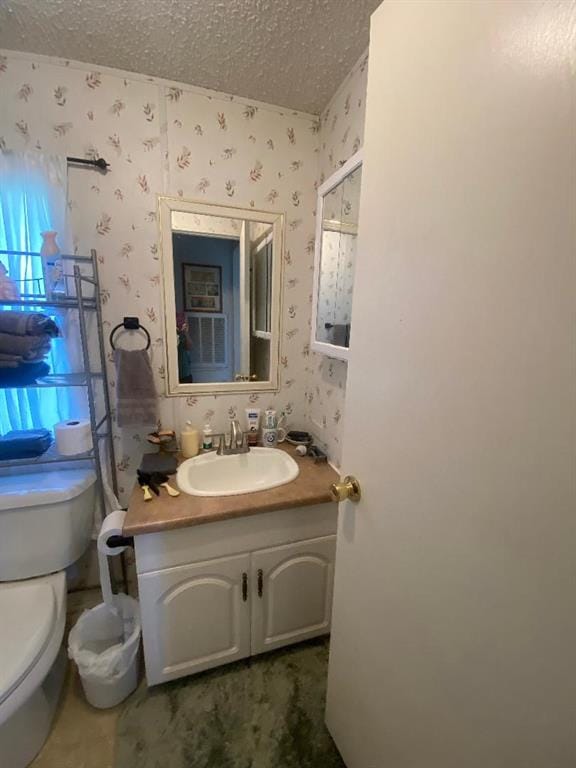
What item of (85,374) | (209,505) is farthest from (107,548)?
(85,374)

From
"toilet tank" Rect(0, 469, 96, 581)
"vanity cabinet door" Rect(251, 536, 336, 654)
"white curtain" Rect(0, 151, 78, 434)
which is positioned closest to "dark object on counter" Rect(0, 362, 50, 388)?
"white curtain" Rect(0, 151, 78, 434)

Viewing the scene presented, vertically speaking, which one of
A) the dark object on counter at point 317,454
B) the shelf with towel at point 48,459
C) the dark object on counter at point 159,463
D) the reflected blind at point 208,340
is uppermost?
the reflected blind at point 208,340

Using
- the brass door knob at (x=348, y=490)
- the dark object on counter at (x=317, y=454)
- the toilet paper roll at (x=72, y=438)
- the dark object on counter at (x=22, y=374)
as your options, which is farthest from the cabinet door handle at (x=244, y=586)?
the dark object on counter at (x=22, y=374)

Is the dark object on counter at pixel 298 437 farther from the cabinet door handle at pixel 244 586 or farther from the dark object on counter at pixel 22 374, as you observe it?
the dark object on counter at pixel 22 374

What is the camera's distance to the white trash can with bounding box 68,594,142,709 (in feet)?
3.61

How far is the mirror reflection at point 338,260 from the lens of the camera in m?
1.09

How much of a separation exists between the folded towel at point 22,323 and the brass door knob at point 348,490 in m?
1.10

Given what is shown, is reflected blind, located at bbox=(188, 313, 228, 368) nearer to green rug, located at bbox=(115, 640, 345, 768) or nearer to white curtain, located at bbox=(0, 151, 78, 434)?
white curtain, located at bbox=(0, 151, 78, 434)

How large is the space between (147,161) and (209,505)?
1373 mm

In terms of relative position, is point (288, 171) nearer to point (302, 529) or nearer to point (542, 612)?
point (302, 529)

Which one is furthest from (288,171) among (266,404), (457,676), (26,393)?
(457,676)

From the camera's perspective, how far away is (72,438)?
1.23 meters

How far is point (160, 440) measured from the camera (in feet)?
4.63

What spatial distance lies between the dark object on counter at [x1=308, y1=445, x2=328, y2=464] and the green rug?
0.83 metres
